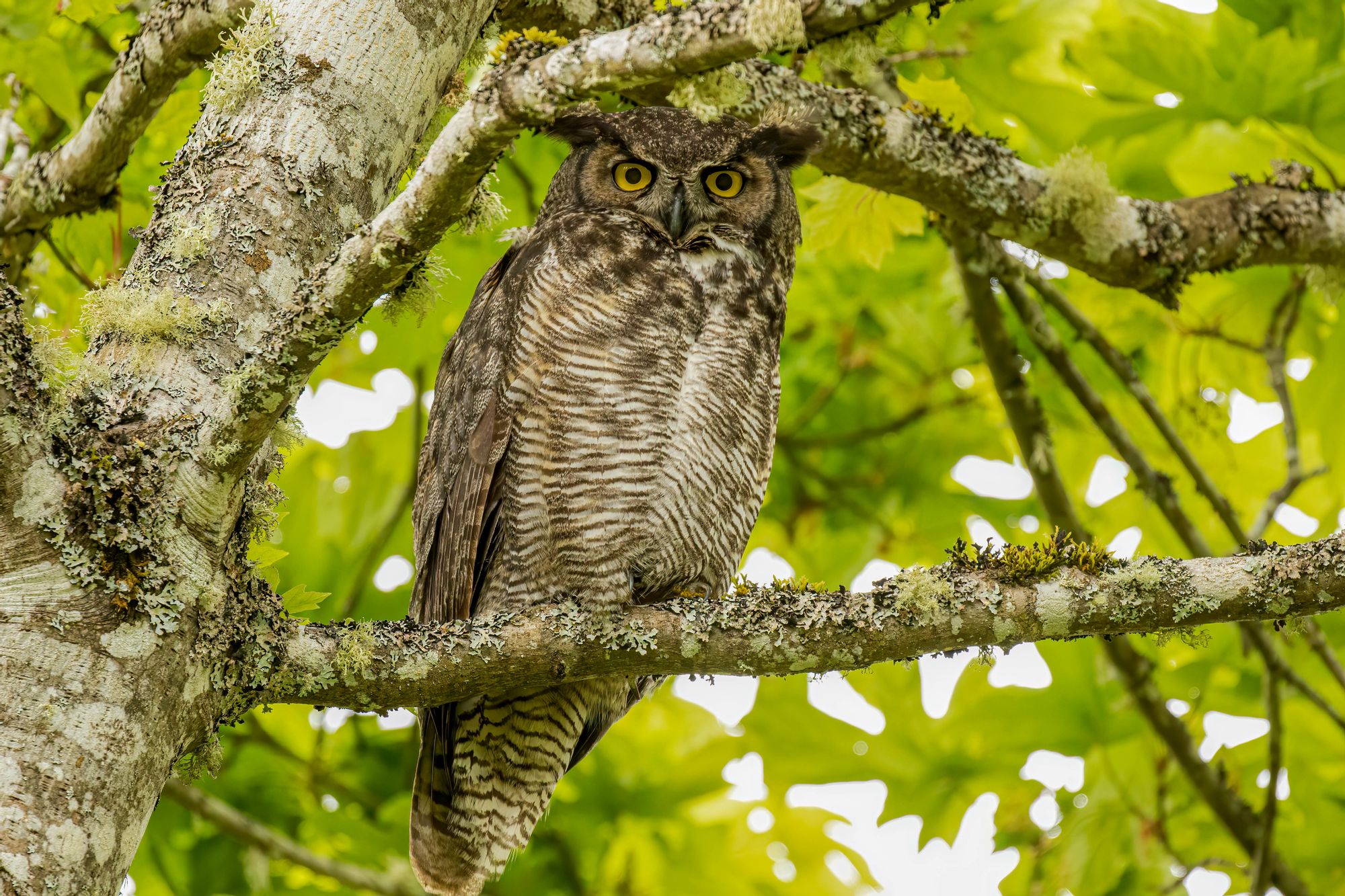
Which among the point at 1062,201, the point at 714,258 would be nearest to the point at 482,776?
the point at 714,258

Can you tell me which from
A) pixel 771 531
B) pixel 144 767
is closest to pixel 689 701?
pixel 771 531

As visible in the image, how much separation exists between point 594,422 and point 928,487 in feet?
8.53

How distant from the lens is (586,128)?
11.5 ft

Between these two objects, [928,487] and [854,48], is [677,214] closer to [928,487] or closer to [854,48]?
[854,48]

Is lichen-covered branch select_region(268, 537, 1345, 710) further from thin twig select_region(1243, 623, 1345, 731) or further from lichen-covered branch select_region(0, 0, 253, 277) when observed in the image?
thin twig select_region(1243, 623, 1345, 731)

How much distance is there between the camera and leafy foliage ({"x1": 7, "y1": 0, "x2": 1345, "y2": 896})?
3.63 meters

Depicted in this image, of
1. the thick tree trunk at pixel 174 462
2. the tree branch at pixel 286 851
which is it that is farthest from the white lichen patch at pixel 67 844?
the tree branch at pixel 286 851

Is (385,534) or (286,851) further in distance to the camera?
(385,534)

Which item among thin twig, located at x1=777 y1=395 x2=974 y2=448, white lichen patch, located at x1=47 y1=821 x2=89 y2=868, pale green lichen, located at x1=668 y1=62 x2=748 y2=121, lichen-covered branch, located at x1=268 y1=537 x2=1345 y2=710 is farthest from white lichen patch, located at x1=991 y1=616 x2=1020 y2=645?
thin twig, located at x1=777 y1=395 x2=974 y2=448

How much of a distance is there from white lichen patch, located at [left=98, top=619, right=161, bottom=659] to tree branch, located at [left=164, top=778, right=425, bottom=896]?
2.17 m

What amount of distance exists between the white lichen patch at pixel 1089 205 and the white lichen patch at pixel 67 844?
2.78 m

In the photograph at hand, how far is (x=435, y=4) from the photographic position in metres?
2.41

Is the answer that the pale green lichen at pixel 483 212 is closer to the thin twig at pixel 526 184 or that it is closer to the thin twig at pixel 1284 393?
the thin twig at pixel 526 184

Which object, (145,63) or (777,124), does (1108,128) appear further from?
(145,63)
